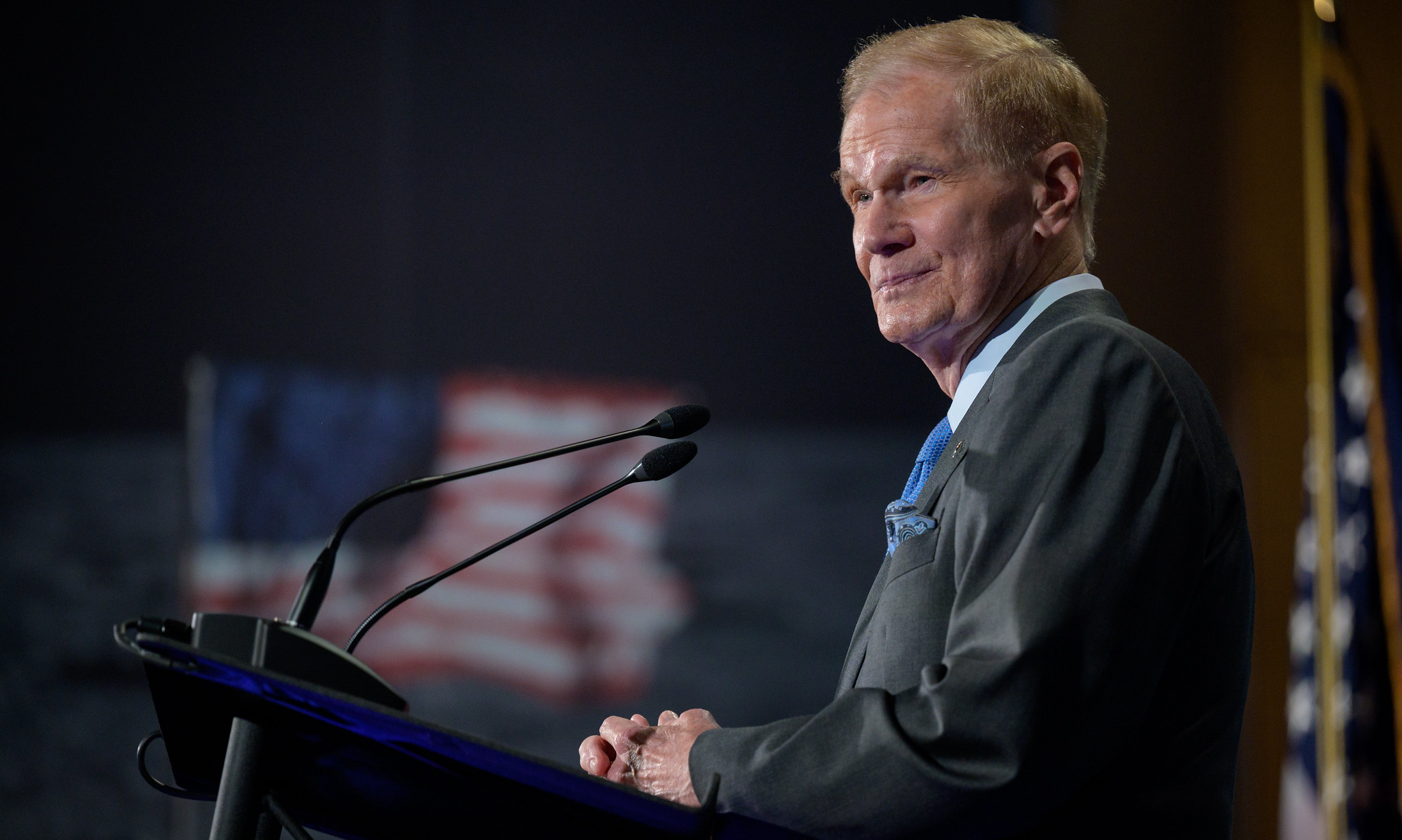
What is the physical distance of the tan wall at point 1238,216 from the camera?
320 centimetres

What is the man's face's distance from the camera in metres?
1.17

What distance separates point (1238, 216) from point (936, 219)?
2593 millimetres

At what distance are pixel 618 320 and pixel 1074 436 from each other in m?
2.72

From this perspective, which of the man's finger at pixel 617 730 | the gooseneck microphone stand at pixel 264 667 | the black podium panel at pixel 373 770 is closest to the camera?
the black podium panel at pixel 373 770

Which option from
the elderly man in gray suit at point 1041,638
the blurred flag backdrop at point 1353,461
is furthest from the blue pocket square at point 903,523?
the blurred flag backdrop at point 1353,461

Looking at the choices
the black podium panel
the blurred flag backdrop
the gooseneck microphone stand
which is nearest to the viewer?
the black podium panel

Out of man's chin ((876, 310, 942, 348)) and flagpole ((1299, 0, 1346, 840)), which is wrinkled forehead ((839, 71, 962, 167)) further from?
flagpole ((1299, 0, 1346, 840))

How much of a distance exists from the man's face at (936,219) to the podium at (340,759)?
58 centimetres

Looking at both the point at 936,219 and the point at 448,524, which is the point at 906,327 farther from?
the point at 448,524

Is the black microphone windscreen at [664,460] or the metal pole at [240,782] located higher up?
the black microphone windscreen at [664,460]

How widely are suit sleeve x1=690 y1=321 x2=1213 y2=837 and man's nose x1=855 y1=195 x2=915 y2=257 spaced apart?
0.34m

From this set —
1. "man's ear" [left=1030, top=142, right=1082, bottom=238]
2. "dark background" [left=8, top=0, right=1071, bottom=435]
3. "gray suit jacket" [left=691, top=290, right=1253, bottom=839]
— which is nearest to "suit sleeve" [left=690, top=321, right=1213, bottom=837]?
"gray suit jacket" [left=691, top=290, right=1253, bottom=839]

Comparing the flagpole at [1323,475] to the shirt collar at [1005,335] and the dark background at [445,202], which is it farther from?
the shirt collar at [1005,335]

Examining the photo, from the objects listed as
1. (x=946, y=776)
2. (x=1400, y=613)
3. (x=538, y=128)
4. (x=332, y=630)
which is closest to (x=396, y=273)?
(x=538, y=128)
